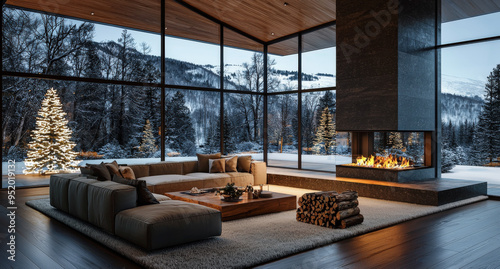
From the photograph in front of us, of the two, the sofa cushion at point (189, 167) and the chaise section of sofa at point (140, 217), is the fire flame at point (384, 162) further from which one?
the chaise section of sofa at point (140, 217)

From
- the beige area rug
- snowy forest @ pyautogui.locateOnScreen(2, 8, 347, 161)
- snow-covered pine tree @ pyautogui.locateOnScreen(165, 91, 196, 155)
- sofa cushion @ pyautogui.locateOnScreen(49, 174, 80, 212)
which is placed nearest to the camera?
the beige area rug

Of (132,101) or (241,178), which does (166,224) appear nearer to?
(241,178)

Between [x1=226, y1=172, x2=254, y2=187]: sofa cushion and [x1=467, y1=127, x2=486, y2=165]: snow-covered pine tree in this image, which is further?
[x1=226, y1=172, x2=254, y2=187]: sofa cushion

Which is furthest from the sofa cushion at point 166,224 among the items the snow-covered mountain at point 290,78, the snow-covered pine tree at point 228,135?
the snow-covered mountain at point 290,78

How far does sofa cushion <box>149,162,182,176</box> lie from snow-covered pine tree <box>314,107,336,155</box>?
3.81 meters

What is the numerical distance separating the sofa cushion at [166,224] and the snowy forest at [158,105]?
4749 millimetres

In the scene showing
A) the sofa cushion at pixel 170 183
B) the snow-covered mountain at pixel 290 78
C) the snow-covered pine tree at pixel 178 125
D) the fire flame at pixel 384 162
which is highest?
the snow-covered mountain at pixel 290 78

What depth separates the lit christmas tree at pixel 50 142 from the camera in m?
7.87

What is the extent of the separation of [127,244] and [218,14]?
7.33 meters

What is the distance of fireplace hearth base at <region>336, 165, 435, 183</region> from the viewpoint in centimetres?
717

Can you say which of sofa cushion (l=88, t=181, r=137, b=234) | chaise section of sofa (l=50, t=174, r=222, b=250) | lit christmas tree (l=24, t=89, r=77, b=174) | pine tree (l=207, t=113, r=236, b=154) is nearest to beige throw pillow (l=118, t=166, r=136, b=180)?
chaise section of sofa (l=50, t=174, r=222, b=250)

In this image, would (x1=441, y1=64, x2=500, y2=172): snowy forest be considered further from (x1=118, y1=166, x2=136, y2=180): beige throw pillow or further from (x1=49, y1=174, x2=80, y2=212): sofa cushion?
(x1=49, y1=174, x2=80, y2=212): sofa cushion

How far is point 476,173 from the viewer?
744 centimetres

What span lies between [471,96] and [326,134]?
3.38m
